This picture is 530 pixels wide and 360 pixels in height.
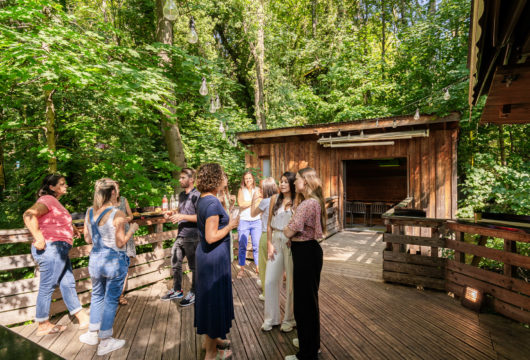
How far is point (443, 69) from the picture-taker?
35.5 feet

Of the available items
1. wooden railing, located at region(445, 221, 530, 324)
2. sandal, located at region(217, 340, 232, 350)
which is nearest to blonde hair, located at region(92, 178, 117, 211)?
sandal, located at region(217, 340, 232, 350)

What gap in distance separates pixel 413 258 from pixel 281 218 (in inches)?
110

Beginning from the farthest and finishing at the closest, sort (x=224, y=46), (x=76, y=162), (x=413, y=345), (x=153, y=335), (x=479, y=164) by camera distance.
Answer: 1. (x=224, y=46)
2. (x=479, y=164)
3. (x=76, y=162)
4. (x=153, y=335)
5. (x=413, y=345)

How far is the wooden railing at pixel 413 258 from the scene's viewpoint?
425 cm

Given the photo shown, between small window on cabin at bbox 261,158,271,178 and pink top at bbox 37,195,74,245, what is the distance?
7.39m

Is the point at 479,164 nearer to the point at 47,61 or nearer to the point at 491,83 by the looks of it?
the point at 491,83

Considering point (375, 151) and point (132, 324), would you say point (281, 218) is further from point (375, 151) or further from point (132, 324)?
point (375, 151)

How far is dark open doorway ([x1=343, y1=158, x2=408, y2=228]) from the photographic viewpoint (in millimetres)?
12133

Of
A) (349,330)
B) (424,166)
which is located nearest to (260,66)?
(424,166)

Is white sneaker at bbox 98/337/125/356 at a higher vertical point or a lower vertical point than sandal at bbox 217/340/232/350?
lower

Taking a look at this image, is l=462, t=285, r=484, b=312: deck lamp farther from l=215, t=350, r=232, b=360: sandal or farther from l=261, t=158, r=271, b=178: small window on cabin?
l=261, t=158, r=271, b=178: small window on cabin

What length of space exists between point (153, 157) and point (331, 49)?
13.1m

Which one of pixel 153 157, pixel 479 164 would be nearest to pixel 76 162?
pixel 153 157

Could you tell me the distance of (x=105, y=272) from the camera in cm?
268
